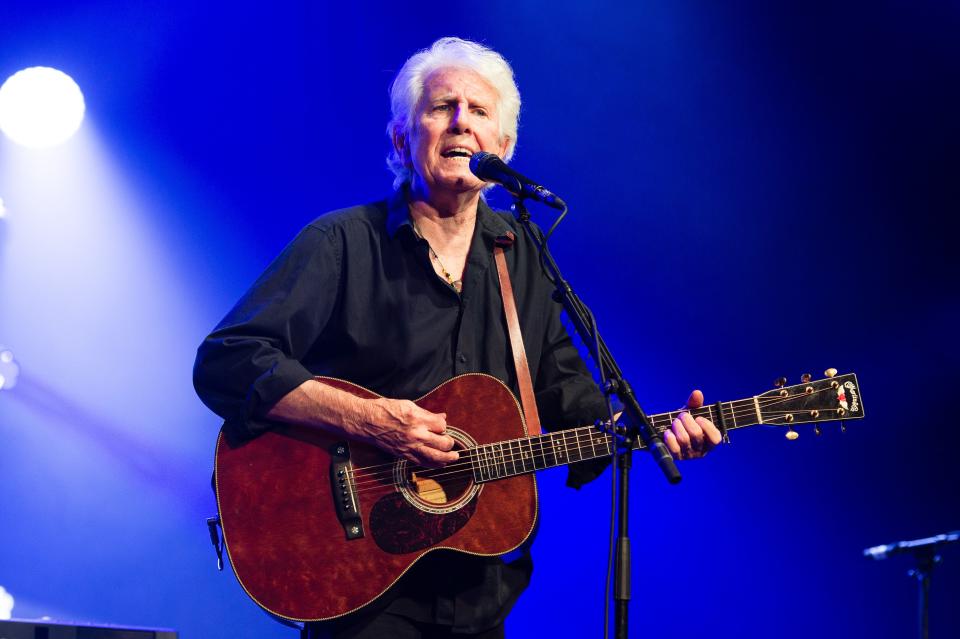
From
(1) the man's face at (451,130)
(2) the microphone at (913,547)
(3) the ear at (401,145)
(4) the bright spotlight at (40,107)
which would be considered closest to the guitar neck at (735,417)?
(1) the man's face at (451,130)

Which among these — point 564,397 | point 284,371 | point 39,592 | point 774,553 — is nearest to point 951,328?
point 774,553

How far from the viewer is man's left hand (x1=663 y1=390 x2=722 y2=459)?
2.88 meters

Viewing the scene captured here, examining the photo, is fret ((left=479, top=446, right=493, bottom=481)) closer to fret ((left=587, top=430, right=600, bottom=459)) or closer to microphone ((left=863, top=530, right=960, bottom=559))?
fret ((left=587, top=430, right=600, bottom=459))

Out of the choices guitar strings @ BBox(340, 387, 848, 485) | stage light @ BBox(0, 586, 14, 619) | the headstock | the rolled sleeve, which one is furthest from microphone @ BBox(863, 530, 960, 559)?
stage light @ BBox(0, 586, 14, 619)

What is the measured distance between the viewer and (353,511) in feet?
9.58

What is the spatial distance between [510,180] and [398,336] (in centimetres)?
74

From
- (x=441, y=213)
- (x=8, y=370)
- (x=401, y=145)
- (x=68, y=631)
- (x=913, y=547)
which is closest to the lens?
(x=68, y=631)

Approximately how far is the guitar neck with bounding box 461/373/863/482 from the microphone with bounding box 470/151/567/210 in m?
0.81

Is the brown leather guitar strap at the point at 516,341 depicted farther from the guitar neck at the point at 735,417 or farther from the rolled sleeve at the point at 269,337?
the rolled sleeve at the point at 269,337

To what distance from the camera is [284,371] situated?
2924 mm

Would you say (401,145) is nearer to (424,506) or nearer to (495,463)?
(495,463)

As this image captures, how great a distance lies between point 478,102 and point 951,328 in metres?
3.42

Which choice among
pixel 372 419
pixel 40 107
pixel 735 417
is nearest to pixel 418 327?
pixel 372 419

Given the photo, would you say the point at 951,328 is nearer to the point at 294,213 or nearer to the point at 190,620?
the point at 294,213
